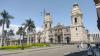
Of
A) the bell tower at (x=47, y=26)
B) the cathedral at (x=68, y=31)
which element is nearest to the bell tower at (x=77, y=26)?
the cathedral at (x=68, y=31)

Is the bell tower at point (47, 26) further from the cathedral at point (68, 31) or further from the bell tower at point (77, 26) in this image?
the bell tower at point (77, 26)

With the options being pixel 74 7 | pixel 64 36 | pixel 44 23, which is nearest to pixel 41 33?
pixel 44 23

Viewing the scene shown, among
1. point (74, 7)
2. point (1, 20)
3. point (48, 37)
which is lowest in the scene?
point (48, 37)

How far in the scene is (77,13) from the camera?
320 feet

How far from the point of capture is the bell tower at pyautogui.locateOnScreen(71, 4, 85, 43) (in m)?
95.6

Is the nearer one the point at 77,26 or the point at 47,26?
the point at 77,26

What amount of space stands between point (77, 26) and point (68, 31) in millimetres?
10141

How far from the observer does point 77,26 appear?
96.8 meters

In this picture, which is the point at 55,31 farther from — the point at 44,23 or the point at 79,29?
the point at 79,29

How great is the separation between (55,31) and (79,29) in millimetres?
17871

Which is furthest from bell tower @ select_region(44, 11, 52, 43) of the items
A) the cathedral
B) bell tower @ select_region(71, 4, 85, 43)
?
bell tower @ select_region(71, 4, 85, 43)

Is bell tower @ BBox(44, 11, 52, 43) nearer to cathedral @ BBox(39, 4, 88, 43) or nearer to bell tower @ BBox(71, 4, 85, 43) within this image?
cathedral @ BBox(39, 4, 88, 43)

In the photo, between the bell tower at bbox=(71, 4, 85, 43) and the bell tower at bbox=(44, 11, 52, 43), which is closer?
the bell tower at bbox=(71, 4, 85, 43)

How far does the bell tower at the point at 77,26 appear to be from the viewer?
314 ft
